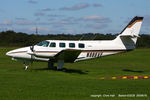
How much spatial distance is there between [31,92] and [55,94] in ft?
3.35

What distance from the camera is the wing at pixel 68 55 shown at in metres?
19.6

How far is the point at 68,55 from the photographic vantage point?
20.3 m

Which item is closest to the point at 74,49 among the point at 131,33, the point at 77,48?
the point at 77,48

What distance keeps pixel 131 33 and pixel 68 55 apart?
5.58m

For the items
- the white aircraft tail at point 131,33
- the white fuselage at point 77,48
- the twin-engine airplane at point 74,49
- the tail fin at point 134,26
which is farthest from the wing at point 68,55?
the tail fin at point 134,26

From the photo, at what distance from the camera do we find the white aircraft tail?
74.0 feet

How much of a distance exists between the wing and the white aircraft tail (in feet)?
13.9

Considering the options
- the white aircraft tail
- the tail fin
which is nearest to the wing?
the white aircraft tail

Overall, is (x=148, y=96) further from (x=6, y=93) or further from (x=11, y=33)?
(x=11, y=33)

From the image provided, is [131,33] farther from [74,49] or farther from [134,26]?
[74,49]

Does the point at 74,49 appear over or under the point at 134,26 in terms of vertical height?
under

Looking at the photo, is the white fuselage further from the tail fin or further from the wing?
the tail fin

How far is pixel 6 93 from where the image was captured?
35.5ft

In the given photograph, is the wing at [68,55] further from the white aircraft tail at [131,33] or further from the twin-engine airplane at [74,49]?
the white aircraft tail at [131,33]
